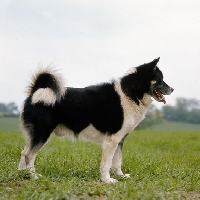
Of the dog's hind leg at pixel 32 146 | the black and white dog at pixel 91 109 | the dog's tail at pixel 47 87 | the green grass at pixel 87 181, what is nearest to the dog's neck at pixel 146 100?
the black and white dog at pixel 91 109

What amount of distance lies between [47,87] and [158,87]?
187cm

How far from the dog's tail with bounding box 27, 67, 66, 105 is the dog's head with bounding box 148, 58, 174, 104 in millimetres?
1532

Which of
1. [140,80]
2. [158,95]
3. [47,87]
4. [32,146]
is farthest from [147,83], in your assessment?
[32,146]

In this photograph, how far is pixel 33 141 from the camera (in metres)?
6.59

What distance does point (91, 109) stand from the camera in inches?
267

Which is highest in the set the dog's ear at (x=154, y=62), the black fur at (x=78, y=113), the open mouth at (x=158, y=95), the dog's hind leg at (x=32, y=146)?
the dog's ear at (x=154, y=62)

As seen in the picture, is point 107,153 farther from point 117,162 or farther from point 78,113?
point 78,113

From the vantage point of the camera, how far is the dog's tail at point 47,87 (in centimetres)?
655

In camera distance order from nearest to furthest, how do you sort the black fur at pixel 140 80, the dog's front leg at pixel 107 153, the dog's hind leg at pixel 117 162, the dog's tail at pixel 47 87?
the dog's tail at pixel 47 87 < the dog's front leg at pixel 107 153 < the black fur at pixel 140 80 < the dog's hind leg at pixel 117 162

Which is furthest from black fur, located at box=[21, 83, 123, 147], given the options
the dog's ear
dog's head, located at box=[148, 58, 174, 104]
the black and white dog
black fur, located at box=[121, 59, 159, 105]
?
the dog's ear

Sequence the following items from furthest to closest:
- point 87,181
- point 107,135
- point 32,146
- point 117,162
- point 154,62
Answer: point 117,162 → point 154,62 → point 107,135 → point 32,146 → point 87,181

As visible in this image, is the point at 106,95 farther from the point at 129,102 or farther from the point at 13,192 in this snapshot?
the point at 13,192

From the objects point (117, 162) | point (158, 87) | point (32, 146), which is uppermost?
point (158, 87)

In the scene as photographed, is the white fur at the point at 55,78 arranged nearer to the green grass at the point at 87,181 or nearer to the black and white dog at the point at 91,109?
the black and white dog at the point at 91,109
